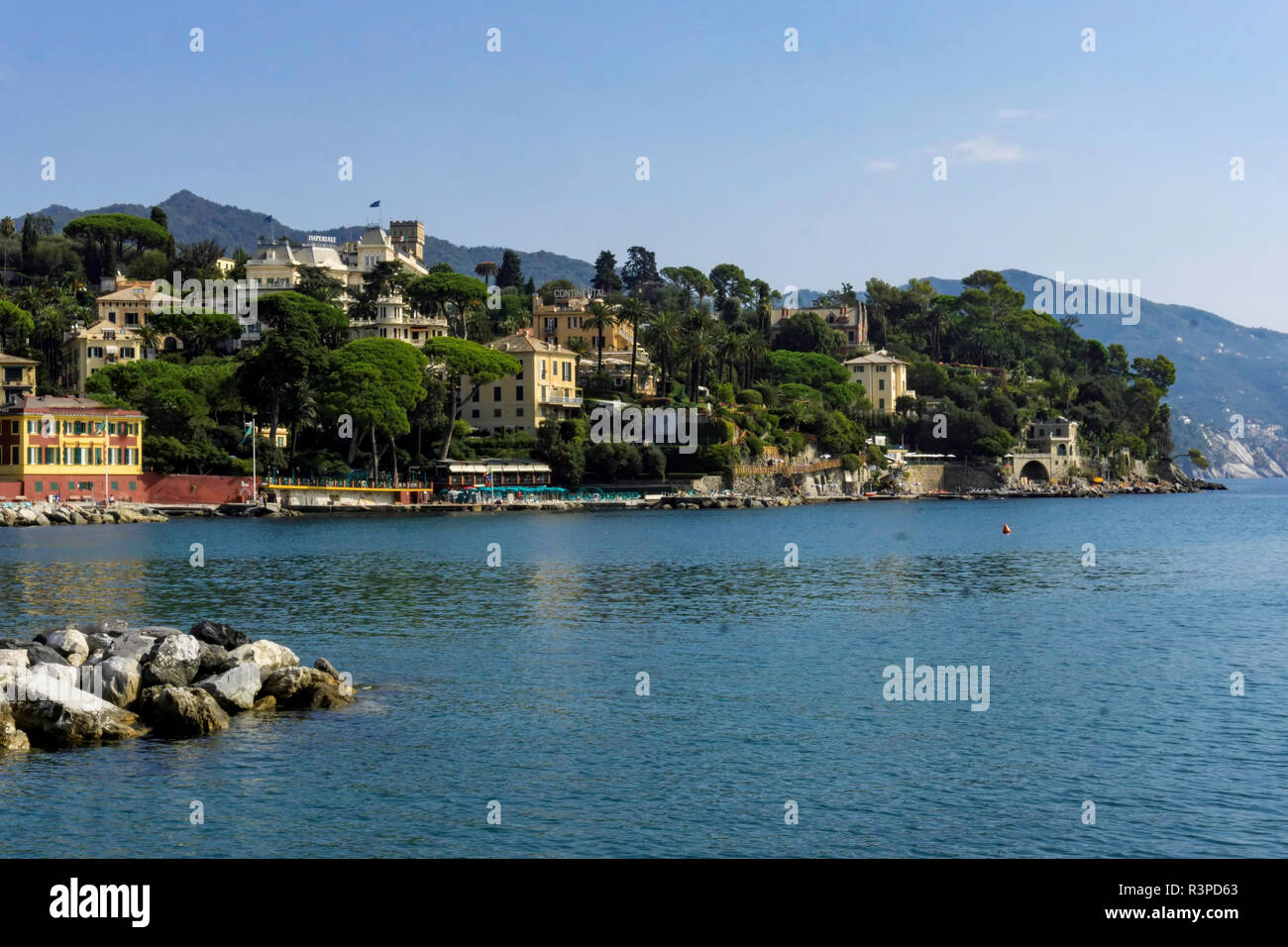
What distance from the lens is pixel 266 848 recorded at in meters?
15.6

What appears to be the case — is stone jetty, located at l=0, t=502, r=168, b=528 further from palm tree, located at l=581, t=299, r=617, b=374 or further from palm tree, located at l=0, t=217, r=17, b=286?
palm tree, located at l=0, t=217, r=17, b=286

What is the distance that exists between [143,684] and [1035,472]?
482ft

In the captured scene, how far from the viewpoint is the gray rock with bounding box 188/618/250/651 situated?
2655cm

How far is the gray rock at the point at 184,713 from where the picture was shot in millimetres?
21188

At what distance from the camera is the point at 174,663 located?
23656 mm

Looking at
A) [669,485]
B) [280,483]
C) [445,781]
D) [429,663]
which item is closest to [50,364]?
[280,483]

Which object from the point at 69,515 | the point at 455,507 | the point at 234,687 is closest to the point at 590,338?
the point at 455,507

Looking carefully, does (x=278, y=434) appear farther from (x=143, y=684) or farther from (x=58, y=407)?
(x=143, y=684)

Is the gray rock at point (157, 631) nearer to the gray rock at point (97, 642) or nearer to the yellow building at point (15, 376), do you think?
the gray rock at point (97, 642)

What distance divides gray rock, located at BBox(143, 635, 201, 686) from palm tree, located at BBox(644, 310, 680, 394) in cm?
10983

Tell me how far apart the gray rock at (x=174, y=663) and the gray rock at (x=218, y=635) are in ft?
6.69

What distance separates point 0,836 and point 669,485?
103 m

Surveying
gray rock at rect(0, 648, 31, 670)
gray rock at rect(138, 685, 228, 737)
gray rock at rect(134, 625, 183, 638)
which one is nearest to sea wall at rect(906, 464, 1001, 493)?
gray rock at rect(134, 625, 183, 638)
